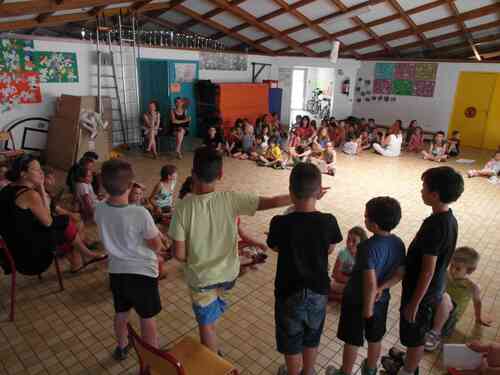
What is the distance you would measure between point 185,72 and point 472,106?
8.05 meters

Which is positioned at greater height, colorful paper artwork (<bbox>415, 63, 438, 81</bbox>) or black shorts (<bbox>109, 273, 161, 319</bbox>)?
colorful paper artwork (<bbox>415, 63, 438, 81</bbox>)

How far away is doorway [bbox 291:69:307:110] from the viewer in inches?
650

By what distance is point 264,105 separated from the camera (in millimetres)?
11289

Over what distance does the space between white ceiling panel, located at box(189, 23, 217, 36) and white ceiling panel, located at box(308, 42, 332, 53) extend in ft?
9.71

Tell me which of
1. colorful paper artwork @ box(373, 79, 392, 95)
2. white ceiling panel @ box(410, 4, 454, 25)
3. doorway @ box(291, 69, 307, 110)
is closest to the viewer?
white ceiling panel @ box(410, 4, 454, 25)

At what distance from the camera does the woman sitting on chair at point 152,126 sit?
26.2ft

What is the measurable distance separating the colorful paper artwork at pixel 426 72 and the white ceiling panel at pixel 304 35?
3460 millimetres

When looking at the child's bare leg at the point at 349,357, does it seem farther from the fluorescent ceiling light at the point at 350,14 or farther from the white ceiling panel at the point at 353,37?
the white ceiling panel at the point at 353,37

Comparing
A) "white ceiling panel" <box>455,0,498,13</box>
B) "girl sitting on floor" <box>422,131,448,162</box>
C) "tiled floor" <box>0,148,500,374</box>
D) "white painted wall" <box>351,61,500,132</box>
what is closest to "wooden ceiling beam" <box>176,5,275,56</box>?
"white painted wall" <box>351,61,500,132</box>

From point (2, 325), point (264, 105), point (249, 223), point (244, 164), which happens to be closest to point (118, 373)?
point (2, 325)

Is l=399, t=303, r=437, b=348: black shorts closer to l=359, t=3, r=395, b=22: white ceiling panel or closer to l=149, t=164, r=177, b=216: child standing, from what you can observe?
l=149, t=164, r=177, b=216: child standing

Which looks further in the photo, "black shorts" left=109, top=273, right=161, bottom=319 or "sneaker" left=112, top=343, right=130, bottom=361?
"sneaker" left=112, top=343, right=130, bottom=361

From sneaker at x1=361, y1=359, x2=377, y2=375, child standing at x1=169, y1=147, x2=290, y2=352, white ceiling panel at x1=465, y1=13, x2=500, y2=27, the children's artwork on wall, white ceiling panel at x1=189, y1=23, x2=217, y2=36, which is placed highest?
white ceiling panel at x1=465, y1=13, x2=500, y2=27

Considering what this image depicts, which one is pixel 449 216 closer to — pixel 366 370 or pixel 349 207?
pixel 366 370
